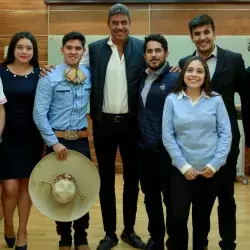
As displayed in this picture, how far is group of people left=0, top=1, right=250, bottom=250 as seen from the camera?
2.41 metres

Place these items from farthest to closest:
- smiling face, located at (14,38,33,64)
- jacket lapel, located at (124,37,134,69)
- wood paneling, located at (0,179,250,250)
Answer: wood paneling, located at (0,179,250,250) → jacket lapel, located at (124,37,134,69) → smiling face, located at (14,38,33,64)

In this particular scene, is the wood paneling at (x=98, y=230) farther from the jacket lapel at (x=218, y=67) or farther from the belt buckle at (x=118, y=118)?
the jacket lapel at (x=218, y=67)

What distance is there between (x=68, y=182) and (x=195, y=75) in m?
1.01

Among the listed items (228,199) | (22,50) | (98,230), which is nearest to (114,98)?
(22,50)

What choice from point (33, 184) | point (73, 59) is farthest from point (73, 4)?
point (33, 184)

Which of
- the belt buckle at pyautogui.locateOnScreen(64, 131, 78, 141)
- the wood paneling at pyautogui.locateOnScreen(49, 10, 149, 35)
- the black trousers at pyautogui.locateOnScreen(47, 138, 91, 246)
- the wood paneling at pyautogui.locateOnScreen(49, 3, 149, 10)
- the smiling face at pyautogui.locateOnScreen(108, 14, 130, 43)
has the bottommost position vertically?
the black trousers at pyautogui.locateOnScreen(47, 138, 91, 246)

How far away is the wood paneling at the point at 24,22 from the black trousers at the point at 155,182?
10.9 ft

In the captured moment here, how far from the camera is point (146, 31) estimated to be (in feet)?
17.7

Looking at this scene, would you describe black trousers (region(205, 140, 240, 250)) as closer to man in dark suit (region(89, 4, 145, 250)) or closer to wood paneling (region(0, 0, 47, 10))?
man in dark suit (region(89, 4, 145, 250))

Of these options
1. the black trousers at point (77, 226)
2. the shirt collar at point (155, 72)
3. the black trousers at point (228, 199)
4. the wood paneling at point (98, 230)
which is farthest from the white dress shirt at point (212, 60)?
the wood paneling at point (98, 230)

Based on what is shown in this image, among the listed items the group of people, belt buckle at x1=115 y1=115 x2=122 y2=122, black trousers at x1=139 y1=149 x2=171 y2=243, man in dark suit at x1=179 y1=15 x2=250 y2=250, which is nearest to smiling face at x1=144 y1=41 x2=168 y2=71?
the group of people

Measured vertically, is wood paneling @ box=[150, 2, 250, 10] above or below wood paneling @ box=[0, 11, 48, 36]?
above

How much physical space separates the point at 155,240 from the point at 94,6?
3.47 m

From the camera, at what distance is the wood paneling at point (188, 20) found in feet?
17.4
